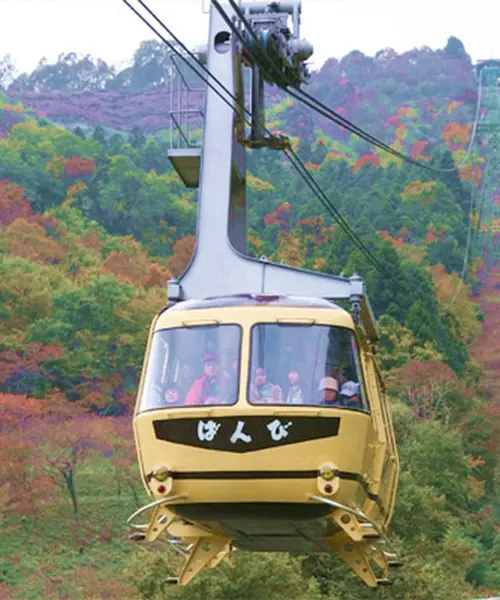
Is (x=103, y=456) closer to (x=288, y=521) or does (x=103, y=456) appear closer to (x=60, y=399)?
(x=60, y=399)

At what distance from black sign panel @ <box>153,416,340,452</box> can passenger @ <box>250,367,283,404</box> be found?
167 mm

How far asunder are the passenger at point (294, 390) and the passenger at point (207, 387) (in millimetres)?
575

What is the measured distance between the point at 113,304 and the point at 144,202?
2443cm

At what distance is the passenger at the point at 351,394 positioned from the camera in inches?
480

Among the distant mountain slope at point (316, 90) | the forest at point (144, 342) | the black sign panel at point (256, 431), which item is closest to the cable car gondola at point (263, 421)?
the black sign panel at point (256, 431)

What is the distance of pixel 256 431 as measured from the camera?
Result: 1184 cm

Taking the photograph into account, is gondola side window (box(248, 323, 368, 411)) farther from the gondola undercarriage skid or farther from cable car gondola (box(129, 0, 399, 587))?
the gondola undercarriage skid

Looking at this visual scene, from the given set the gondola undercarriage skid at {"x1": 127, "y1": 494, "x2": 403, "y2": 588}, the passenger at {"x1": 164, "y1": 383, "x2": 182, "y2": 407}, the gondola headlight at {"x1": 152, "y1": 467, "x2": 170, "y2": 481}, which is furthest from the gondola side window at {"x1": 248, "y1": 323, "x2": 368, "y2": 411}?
the gondola headlight at {"x1": 152, "y1": 467, "x2": 170, "y2": 481}

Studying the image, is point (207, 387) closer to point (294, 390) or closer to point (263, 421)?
point (263, 421)

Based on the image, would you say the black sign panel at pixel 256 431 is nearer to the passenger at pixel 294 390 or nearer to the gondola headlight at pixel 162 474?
the passenger at pixel 294 390

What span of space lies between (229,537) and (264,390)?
240 centimetres

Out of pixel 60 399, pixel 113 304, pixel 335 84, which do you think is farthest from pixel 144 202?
pixel 335 84

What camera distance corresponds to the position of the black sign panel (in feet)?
38.9

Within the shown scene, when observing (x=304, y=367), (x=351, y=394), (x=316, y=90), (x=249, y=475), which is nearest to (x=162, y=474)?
(x=249, y=475)
